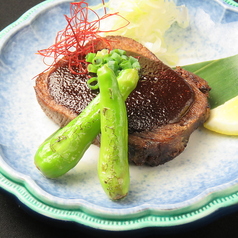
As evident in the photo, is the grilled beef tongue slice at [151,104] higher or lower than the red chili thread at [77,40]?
lower

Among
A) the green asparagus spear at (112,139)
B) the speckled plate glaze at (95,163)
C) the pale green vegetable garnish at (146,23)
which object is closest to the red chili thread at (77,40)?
the pale green vegetable garnish at (146,23)

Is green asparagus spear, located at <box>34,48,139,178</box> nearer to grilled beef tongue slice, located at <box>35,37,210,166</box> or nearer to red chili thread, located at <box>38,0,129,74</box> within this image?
grilled beef tongue slice, located at <box>35,37,210,166</box>

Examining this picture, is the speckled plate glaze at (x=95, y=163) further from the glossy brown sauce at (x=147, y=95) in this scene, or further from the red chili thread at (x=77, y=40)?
the glossy brown sauce at (x=147, y=95)

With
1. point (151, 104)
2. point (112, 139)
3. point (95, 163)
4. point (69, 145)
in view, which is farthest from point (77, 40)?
point (112, 139)

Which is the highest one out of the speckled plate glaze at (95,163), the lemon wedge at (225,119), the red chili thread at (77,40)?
the red chili thread at (77,40)

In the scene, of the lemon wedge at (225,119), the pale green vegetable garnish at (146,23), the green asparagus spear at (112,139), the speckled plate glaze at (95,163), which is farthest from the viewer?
the pale green vegetable garnish at (146,23)

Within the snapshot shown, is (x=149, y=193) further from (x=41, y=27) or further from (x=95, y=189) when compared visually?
(x=41, y=27)

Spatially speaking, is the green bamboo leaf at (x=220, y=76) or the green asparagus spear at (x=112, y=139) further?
the green bamboo leaf at (x=220, y=76)
